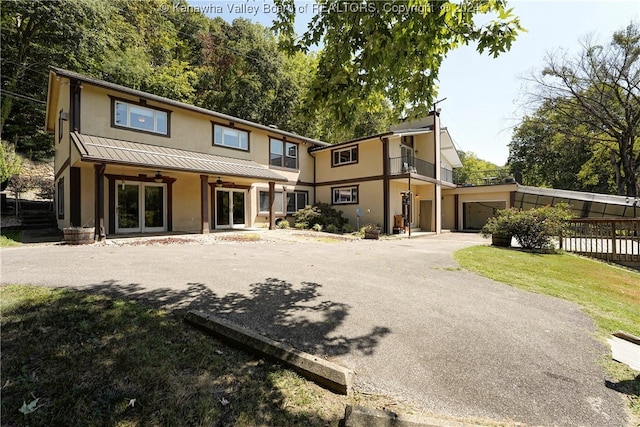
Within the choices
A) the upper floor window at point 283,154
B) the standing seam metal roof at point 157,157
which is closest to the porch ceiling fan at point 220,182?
the standing seam metal roof at point 157,157

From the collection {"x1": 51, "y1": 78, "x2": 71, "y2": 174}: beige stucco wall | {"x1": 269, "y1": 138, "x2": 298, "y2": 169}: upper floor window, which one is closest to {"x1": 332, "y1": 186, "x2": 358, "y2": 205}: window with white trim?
{"x1": 269, "y1": 138, "x2": 298, "y2": 169}: upper floor window

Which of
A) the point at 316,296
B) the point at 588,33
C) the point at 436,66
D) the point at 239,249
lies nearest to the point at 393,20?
the point at 436,66

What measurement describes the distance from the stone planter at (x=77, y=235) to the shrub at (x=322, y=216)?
10765mm

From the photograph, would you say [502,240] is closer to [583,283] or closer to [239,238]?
[583,283]

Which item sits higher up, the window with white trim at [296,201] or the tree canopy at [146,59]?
the tree canopy at [146,59]

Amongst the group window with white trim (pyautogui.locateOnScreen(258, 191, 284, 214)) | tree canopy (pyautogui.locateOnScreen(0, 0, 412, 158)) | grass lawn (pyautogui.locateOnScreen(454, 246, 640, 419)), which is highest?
tree canopy (pyautogui.locateOnScreen(0, 0, 412, 158))

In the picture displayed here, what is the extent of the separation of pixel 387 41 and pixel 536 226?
11.0 meters

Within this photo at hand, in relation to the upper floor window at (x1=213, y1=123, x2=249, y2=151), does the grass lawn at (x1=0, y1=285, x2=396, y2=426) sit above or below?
below

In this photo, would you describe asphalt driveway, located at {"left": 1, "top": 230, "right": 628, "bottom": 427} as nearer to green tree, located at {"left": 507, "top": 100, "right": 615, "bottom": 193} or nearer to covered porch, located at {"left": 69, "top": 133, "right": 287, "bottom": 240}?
covered porch, located at {"left": 69, "top": 133, "right": 287, "bottom": 240}

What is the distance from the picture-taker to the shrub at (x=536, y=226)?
10930 millimetres

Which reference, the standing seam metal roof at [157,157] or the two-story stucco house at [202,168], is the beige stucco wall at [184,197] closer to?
the two-story stucco house at [202,168]

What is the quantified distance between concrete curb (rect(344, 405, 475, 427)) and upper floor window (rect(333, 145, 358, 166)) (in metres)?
17.6

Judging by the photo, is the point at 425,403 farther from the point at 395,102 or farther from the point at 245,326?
the point at 395,102

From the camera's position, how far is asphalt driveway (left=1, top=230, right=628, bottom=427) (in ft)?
7.91
